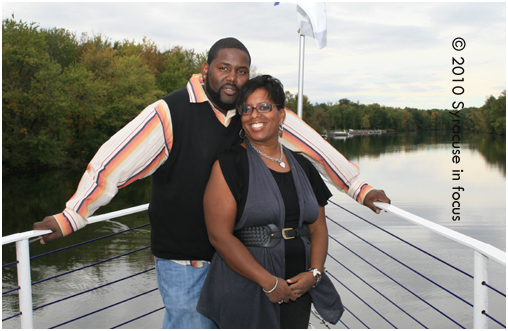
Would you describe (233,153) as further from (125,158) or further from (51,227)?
(51,227)

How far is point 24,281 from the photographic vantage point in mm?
Result: 1892

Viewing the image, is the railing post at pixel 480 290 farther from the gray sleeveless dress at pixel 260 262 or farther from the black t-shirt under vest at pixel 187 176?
the black t-shirt under vest at pixel 187 176

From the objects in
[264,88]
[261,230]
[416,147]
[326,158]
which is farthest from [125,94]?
[416,147]

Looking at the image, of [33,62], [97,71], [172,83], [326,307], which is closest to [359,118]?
[172,83]

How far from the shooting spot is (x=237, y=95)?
6.13 ft

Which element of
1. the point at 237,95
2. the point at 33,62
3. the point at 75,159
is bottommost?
the point at 75,159

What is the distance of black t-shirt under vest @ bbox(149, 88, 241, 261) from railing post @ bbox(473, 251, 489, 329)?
99 centimetres

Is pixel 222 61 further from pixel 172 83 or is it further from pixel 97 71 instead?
pixel 172 83

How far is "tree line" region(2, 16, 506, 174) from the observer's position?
89.8ft

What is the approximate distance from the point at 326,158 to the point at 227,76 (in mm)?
603

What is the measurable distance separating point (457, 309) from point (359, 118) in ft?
339

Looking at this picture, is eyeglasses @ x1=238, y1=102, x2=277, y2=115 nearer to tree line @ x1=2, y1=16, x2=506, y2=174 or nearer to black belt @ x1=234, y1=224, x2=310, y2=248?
black belt @ x1=234, y1=224, x2=310, y2=248

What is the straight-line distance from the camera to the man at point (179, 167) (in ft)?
5.82

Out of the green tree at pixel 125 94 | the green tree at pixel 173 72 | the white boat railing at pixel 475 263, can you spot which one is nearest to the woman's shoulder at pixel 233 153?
the white boat railing at pixel 475 263
